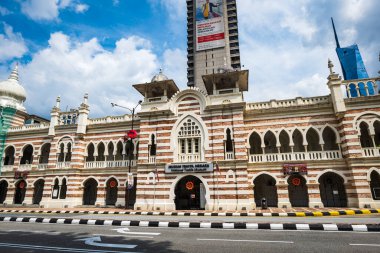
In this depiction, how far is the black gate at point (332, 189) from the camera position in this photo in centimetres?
2069

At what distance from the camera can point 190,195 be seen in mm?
22391

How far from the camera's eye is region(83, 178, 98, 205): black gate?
26.8 meters

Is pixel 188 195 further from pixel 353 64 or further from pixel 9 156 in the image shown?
pixel 353 64

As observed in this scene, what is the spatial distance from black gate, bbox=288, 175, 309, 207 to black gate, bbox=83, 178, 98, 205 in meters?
20.4

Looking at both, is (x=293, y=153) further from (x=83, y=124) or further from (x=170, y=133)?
(x=83, y=124)

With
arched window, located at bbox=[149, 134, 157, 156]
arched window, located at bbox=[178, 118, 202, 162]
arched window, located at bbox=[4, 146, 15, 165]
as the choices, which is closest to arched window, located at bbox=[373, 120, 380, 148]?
arched window, located at bbox=[178, 118, 202, 162]

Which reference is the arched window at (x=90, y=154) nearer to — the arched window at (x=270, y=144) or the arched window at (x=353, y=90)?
the arched window at (x=270, y=144)

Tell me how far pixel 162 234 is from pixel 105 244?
246 cm

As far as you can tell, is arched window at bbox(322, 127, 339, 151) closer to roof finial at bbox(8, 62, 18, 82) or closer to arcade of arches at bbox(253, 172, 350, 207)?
arcade of arches at bbox(253, 172, 350, 207)

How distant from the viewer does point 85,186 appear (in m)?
26.8

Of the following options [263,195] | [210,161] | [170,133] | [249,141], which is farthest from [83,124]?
[263,195]

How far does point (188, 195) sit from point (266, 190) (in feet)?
24.1

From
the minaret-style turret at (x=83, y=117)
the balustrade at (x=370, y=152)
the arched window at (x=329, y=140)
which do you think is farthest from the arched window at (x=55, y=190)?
the balustrade at (x=370, y=152)

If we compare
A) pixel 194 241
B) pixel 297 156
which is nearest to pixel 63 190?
pixel 194 241
